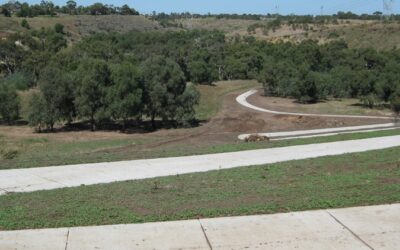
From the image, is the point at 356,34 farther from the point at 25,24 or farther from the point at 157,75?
the point at 157,75

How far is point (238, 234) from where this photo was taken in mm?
7836

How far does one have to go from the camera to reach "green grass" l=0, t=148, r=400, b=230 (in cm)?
877

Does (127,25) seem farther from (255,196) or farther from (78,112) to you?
(255,196)

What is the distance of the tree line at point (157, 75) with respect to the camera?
135 feet

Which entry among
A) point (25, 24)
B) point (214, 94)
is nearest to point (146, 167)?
point (214, 94)

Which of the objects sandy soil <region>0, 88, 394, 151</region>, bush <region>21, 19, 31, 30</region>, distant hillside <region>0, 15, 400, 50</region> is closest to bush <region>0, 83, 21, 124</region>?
sandy soil <region>0, 88, 394, 151</region>

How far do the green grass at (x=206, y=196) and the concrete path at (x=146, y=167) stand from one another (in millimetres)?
1078

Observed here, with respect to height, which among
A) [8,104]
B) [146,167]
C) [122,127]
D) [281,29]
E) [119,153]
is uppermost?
[146,167]

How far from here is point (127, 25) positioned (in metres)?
138

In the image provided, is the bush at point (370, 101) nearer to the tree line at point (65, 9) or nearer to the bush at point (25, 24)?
the bush at point (25, 24)

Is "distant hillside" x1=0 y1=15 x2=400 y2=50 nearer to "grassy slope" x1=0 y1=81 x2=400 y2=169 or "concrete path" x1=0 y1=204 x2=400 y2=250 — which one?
"grassy slope" x1=0 y1=81 x2=400 y2=169

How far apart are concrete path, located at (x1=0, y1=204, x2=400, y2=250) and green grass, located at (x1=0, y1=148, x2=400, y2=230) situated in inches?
14.2

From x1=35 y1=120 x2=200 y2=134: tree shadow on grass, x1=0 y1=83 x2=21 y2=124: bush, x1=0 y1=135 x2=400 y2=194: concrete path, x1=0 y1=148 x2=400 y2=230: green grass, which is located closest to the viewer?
x1=0 y1=148 x2=400 y2=230: green grass

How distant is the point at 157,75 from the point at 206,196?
32712 mm
